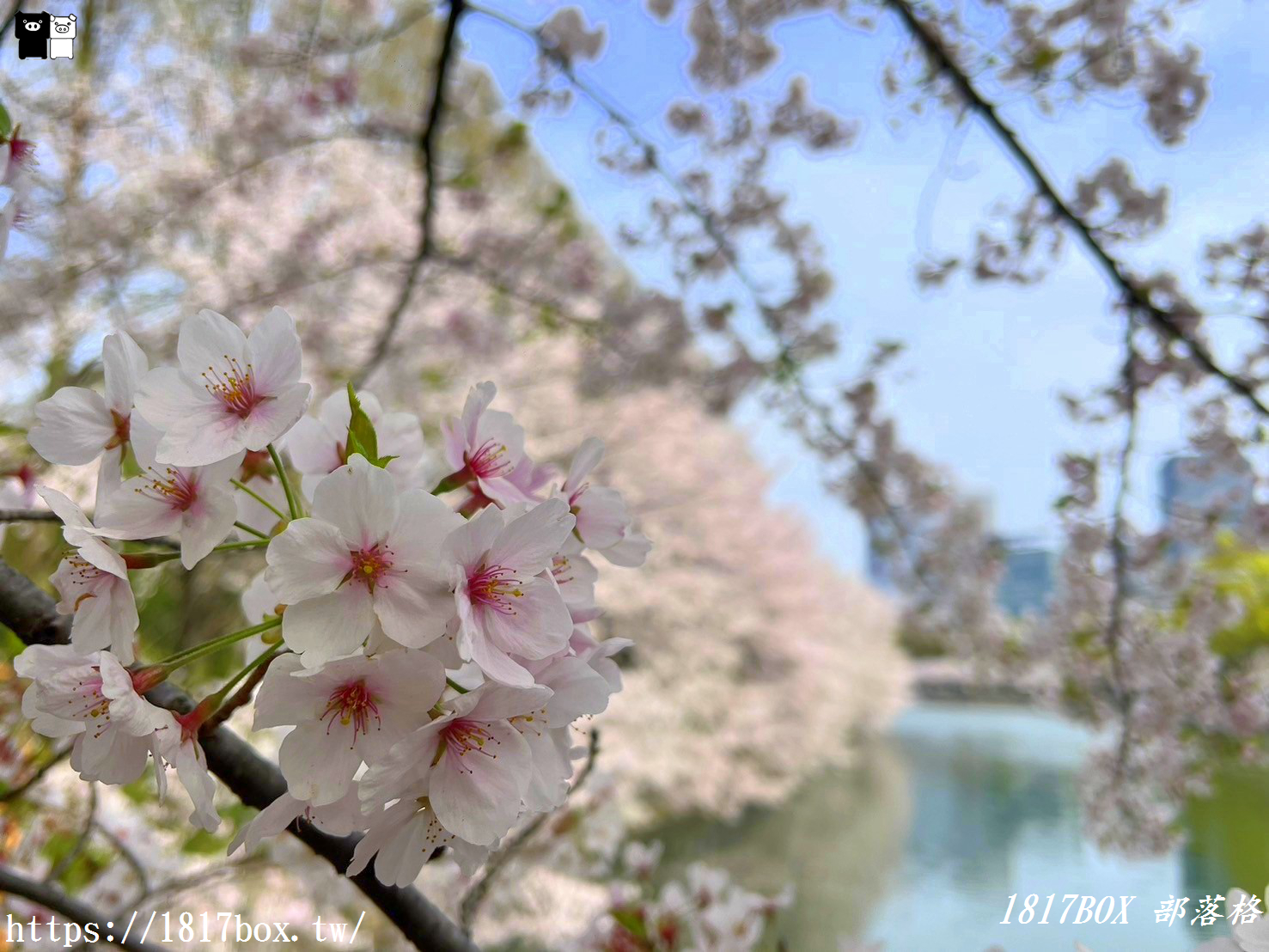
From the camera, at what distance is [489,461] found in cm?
33

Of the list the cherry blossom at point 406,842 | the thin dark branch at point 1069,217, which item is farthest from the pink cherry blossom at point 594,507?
the thin dark branch at point 1069,217

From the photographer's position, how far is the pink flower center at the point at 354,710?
0.80 feet

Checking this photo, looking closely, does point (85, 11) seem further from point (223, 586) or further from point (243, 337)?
point (243, 337)

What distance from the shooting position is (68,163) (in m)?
1.89

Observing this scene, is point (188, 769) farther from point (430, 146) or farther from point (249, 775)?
point (430, 146)

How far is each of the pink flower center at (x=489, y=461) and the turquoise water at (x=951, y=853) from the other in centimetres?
67

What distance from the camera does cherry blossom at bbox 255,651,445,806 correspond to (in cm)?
24

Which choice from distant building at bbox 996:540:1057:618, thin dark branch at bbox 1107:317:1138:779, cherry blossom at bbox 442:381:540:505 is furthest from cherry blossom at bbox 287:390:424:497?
distant building at bbox 996:540:1057:618

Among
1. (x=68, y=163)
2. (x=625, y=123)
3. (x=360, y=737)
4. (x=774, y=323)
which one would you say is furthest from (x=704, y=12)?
(x=68, y=163)

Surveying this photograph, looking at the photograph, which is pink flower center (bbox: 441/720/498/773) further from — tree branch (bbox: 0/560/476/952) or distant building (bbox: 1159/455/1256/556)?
distant building (bbox: 1159/455/1256/556)

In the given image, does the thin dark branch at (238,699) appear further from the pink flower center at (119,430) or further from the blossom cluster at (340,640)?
the pink flower center at (119,430)

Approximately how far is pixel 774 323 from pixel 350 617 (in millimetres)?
1396

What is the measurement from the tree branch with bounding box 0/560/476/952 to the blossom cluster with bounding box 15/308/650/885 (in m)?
0.02

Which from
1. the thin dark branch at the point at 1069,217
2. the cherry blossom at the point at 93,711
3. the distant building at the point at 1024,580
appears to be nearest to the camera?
the cherry blossom at the point at 93,711
